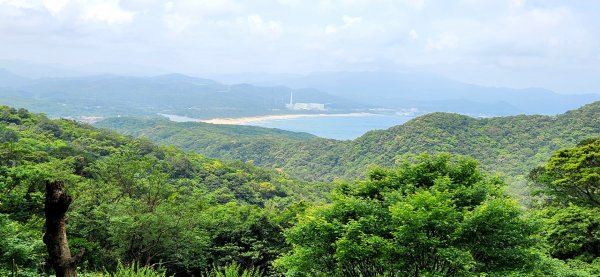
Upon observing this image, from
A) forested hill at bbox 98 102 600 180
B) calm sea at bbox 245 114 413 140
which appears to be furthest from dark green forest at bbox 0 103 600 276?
calm sea at bbox 245 114 413 140

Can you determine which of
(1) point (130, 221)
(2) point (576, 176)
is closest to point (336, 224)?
(1) point (130, 221)

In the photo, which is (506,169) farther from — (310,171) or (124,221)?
(124,221)

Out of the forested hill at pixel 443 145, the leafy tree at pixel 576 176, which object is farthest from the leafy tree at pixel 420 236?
the forested hill at pixel 443 145

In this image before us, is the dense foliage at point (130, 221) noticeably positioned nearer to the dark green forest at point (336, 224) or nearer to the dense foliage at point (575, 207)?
the dark green forest at point (336, 224)

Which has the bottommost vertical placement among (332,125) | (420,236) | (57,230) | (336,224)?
(332,125)

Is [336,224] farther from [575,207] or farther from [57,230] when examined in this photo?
[575,207]

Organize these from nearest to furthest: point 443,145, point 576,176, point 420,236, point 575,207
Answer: point 420,236, point 575,207, point 576,176, point 443,145

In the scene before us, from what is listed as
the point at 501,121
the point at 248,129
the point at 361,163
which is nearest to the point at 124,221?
the point at 361,163
